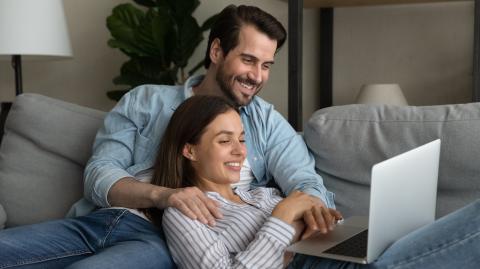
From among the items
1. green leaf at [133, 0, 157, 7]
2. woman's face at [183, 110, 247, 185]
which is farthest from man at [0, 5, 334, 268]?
green leaf at [133, 0, 157, 7]

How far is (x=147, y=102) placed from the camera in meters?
1.90

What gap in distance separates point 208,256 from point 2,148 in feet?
3.32

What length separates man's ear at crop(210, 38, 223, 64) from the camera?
201cm

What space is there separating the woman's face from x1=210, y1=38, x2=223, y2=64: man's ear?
43 cm

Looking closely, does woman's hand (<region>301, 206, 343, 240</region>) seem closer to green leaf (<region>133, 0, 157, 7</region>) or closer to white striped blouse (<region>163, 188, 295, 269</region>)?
white striped blouse (<region>163, 188, 295, 269</region>)

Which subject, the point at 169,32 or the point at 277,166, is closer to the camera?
the point at 277,166

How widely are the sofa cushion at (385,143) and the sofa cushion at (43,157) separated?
69 cm

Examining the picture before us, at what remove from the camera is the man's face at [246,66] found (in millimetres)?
1915

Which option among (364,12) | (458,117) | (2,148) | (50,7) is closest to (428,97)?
(364,12)

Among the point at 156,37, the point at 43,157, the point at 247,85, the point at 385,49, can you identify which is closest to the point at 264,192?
the point at 247,85

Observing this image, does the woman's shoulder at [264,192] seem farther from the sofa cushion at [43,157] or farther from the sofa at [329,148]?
the sofa cushion at [43,157]

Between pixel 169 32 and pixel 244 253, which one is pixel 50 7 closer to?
pixel 169 32

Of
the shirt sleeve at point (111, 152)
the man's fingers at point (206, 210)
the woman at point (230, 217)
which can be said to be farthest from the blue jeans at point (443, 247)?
the shirt sleeve at point (111, 152)

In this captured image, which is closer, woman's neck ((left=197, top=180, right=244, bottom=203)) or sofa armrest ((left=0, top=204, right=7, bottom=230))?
woman's neck ((left=197, top=180, right=244, bottom=203))
